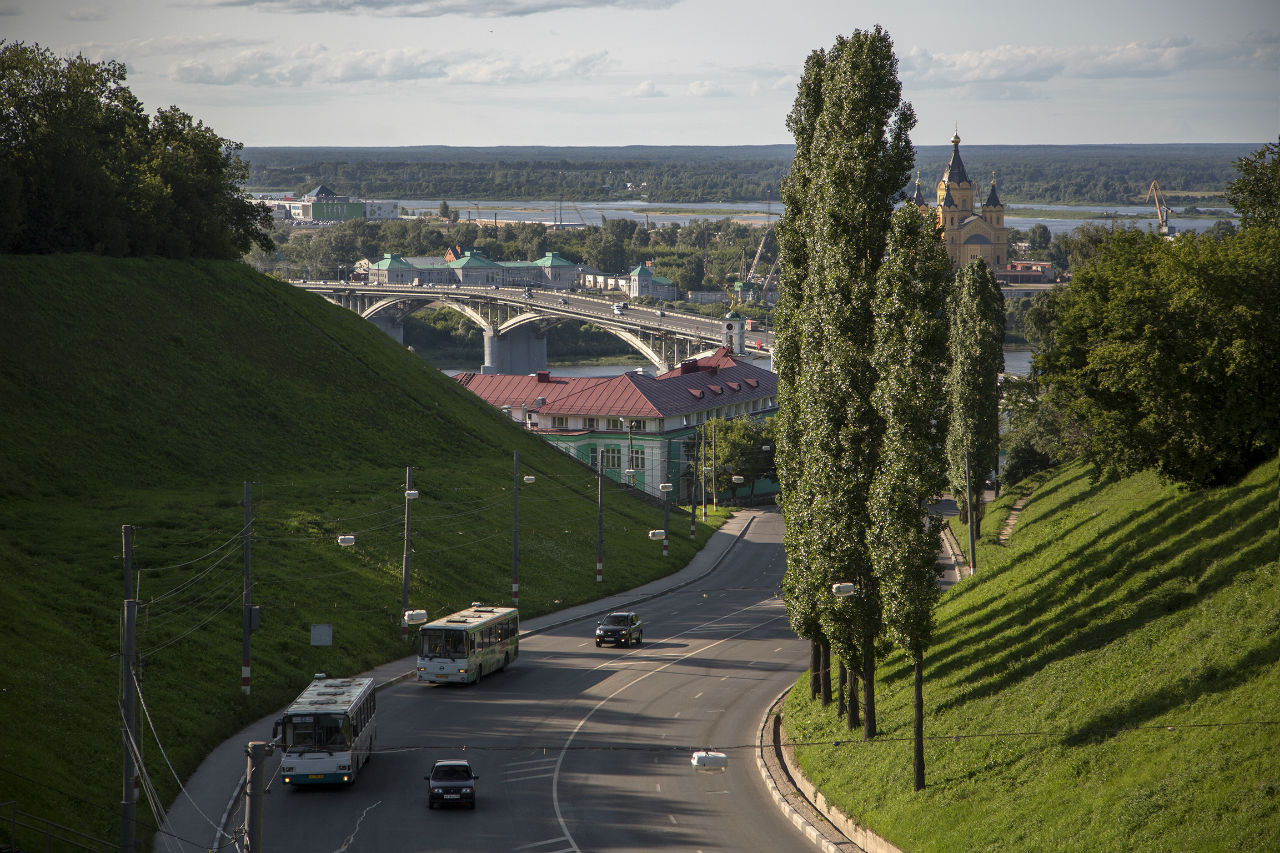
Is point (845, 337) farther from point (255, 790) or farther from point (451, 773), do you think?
point (255, 790)

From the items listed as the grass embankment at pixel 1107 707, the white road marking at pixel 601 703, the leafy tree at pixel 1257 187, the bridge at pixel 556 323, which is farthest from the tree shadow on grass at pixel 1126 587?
the bridge at pixel 556 323

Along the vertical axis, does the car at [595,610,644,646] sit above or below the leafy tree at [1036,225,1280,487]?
below

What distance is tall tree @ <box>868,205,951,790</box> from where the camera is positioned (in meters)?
31.0

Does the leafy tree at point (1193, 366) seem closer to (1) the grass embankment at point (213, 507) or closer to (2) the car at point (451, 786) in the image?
(2) the car at point (451, 786)

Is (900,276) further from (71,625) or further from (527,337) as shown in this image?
(527,337)

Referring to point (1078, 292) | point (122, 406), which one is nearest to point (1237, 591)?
point (1078, 292)

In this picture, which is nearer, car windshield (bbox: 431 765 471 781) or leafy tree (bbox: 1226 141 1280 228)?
car windshield (bbox: 431 765 471 781)

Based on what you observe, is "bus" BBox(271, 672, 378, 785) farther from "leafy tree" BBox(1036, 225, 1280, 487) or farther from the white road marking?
"leafy tree" BBox(1036, 225, 1280, 487)

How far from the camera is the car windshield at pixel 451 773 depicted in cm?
3173

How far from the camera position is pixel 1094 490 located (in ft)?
197

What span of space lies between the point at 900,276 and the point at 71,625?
29629 mm

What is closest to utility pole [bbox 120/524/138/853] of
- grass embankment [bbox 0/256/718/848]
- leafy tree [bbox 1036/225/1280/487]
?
grass embankment [bbox 0/256/718/848]

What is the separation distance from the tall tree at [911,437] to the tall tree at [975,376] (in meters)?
38.6

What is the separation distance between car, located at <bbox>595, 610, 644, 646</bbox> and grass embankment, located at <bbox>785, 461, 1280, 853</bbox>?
14.3m
